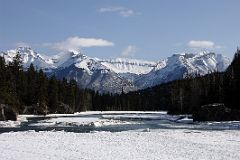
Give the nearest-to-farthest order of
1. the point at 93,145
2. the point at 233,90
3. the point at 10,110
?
1. the point at 93,145
2. the point at 10,110
3. the point at 233,90

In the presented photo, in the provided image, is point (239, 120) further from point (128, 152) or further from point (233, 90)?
point (128, 152)

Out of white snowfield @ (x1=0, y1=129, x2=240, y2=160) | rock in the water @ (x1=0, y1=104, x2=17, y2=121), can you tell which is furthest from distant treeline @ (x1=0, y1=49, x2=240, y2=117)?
white snowfield @ (x1=0, y1=129, x2=240, y2=160)

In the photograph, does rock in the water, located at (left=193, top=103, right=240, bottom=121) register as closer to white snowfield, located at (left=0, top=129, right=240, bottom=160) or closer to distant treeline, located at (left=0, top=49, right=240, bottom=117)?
distant treeline, located at (left=0, top=49, right=240, bottom=117)

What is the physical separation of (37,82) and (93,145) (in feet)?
368

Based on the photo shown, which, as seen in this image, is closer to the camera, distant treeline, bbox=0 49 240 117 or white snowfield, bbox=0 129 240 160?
white snowfield, bbox=0 129 240 160

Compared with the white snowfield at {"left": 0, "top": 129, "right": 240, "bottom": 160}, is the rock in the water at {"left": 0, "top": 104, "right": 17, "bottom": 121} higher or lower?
higher

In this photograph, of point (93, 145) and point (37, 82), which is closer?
point (93, 145)

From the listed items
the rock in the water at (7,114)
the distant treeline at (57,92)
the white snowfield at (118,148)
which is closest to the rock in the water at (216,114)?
the distant treeline at (57,92)

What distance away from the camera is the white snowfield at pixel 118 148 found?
33094 mm

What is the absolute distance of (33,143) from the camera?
39.9m

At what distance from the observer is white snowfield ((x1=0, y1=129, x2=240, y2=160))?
109 feet

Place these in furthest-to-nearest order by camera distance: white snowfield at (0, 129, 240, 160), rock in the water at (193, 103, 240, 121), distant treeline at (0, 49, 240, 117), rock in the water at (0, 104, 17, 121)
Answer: distant treeline at (0, 49, 240, 117), rock in the water at (0, 104, 17, 121), rock in the water at (193, 103, 240, 121), white snowfield at (0, 129, 240, 160)

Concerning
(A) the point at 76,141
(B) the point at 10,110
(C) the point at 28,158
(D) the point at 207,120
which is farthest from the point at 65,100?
(C) the point at 28,158

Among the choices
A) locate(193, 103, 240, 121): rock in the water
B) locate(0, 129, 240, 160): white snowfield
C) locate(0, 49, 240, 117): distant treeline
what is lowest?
locate(0, 129, 240, 160): white snowfield
